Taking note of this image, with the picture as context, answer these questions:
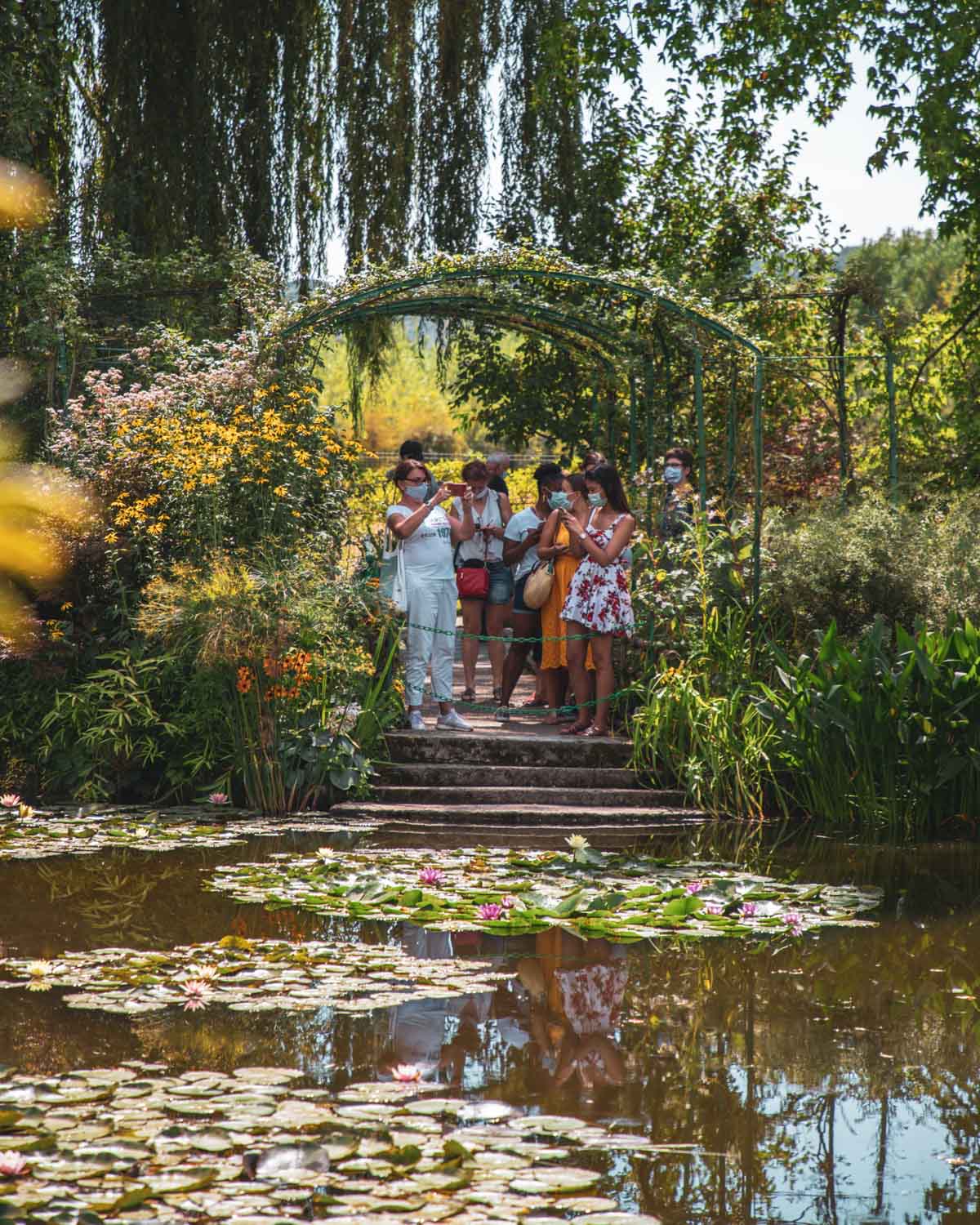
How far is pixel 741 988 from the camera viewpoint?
5.49 m

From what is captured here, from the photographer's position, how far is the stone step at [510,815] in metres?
8.69

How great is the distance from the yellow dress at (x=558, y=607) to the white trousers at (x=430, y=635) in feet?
2.73

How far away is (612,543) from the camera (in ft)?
31.4

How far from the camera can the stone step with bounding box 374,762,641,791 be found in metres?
9.20

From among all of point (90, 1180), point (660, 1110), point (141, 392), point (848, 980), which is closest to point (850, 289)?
point (141, 392)

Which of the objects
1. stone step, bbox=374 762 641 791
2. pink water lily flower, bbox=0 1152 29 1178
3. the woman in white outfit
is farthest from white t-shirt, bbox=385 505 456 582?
pink water lily flower, bbox=0 1152 29 1178

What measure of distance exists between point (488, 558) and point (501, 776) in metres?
2.12

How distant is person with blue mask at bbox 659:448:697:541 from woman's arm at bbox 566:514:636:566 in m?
1.05

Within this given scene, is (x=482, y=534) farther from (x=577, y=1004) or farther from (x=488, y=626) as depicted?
(x=577, y=1004)

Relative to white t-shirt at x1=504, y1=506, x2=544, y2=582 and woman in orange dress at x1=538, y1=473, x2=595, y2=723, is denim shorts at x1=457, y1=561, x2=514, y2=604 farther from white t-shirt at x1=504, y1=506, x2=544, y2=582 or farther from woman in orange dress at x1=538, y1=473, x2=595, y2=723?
woman in orange dress at x1=538, y1=473, x2=595, y2=723

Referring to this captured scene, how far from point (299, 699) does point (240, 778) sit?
0.60m

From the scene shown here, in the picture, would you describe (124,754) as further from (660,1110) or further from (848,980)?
(660,1110)

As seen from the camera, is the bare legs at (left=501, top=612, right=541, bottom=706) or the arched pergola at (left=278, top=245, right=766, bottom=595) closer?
the arched pergola at (left=278, top=245, right=766, bottom=595)

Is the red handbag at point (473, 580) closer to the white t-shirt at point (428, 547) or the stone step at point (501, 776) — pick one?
the white t-shirt at point (428, 547)
